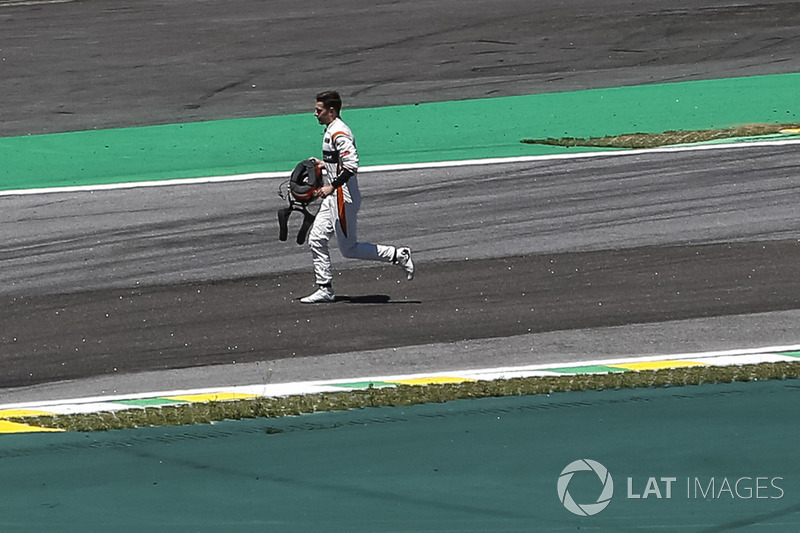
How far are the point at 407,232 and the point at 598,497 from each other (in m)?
7.89

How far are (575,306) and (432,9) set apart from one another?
16.7m

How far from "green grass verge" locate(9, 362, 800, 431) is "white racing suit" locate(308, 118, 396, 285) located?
2598 millimetres

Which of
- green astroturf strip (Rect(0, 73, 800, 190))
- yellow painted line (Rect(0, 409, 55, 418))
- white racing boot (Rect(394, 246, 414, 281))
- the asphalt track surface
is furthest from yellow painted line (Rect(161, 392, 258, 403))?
green astroturf strip (Rect(0, 73, 800, 190))

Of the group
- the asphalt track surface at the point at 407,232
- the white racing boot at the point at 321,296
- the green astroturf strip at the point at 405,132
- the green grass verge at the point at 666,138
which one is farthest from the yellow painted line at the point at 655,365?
the green grass verge at the point at 666,138

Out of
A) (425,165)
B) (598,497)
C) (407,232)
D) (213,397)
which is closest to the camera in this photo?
(598,497)

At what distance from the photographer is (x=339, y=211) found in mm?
12172

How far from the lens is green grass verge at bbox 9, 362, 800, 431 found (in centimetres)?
927

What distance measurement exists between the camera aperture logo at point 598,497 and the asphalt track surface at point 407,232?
286cm

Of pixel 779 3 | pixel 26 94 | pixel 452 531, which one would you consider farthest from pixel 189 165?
pixel 779 3

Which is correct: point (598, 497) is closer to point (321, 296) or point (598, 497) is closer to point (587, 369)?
point (587, 369)

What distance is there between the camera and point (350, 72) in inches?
925

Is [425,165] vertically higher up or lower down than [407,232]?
higher up

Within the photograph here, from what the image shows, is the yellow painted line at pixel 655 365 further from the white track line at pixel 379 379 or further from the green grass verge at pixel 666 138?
the green grass verge at pixel 666 138

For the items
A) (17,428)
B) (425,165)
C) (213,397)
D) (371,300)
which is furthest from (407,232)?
(17,428)
